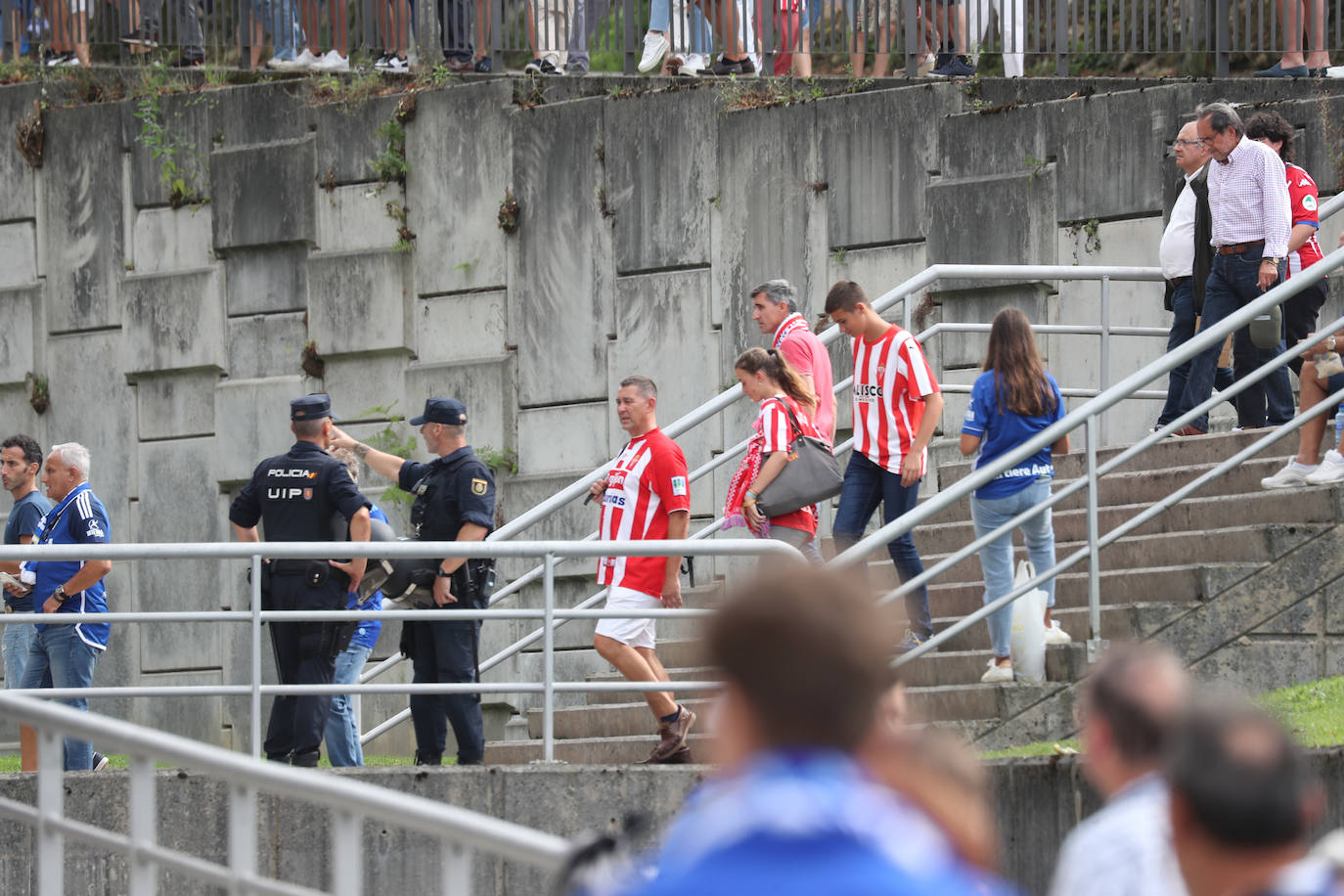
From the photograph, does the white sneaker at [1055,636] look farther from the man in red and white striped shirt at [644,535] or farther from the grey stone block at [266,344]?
the grey stone block at [266,344]

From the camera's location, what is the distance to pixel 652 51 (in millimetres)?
11391

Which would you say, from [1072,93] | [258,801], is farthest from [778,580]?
[1072,93]

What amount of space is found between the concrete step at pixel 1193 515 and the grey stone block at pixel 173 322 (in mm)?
5103

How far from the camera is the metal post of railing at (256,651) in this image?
6629 millimetres

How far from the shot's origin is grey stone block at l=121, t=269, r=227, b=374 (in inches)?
460

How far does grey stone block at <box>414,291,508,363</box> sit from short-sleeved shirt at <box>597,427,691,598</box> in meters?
3.84

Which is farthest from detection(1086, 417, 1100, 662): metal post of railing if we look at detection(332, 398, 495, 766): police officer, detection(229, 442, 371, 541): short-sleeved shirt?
detection(229, 442, 371, 541): short-sleeved shirt

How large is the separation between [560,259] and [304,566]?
4260 mm

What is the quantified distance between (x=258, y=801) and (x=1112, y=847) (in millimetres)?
4336

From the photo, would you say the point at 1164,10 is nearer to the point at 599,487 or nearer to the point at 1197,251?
the point at 1197,251

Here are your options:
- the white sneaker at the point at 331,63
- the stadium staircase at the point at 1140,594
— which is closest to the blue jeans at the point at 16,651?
the stadium staircase at the point at 1140,594

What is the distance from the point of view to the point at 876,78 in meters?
10.7

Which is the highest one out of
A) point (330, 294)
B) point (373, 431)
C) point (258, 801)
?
point (330, 294)

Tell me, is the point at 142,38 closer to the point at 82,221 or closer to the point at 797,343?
the point at 82,221
